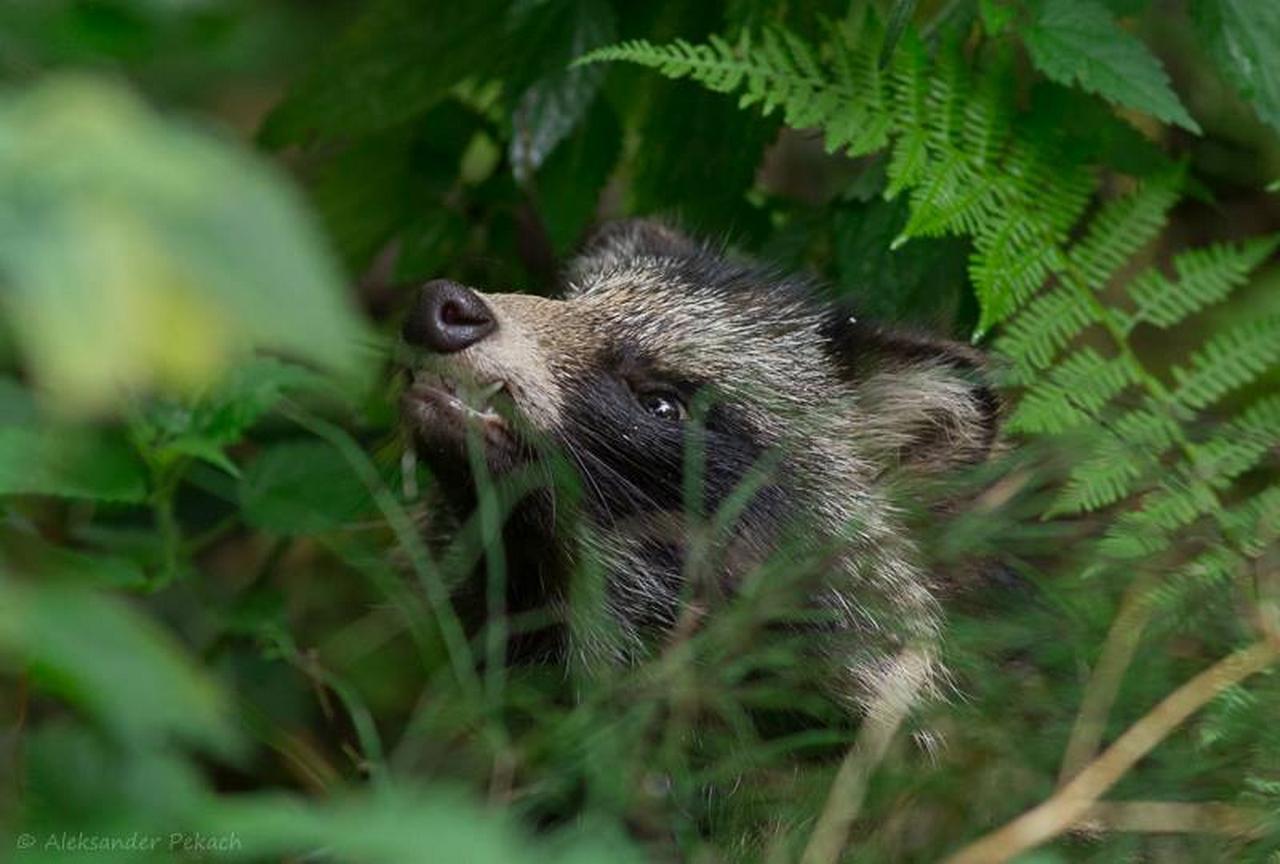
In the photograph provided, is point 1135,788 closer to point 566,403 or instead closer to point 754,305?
point 566,403

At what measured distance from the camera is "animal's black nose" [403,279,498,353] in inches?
149

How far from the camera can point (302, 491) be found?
4434 mm

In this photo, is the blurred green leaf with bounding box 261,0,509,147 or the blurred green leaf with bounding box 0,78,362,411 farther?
the blurred green leaf with bounding box 261,0,509,147

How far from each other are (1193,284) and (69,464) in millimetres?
2739

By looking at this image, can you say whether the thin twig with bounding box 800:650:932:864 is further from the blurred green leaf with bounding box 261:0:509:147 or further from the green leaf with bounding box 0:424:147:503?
the blurred green leaf with bounding box 261:0:509:147

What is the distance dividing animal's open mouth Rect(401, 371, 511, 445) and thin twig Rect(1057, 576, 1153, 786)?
4.52ft

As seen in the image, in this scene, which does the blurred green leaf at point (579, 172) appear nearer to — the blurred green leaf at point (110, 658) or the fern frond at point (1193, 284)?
the fern frond at point (1193, 284)

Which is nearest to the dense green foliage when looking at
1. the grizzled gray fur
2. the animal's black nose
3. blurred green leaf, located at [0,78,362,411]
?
blurred green leaf, located at [0,78,362,411]

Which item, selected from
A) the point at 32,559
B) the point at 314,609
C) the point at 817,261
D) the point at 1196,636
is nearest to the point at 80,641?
the point at 32,559

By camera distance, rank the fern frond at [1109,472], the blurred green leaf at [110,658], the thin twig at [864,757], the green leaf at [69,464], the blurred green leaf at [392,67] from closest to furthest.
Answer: the blurred green leaf at [110,658], the thin twig at [864,757], the green leaf at [69,464], the fern frond at [1109,472], the blurred green leaf at [392,67]

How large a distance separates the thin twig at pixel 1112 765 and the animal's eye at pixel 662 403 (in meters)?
1.50

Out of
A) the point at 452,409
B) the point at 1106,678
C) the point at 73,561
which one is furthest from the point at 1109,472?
the point at 73,561

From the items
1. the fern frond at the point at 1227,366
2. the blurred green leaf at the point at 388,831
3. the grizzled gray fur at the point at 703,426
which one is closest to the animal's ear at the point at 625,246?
the grizzled gray fur at the point at 703,426

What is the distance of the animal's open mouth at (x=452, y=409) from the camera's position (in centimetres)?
377
